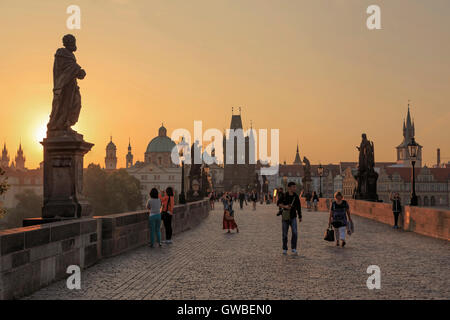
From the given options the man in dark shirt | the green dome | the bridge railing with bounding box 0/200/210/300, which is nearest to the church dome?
the green dome

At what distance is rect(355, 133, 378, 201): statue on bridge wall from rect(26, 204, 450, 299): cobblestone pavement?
45.8 ft

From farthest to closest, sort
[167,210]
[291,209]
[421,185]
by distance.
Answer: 1. [421,185]
2. [167,210]
3. [291,209]

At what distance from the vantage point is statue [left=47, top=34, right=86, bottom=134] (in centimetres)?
1077

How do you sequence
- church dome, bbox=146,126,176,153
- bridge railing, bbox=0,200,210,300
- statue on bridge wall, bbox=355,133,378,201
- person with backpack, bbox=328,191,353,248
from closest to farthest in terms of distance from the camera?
bridge railing, bbox=0,200,210,300, person with backpack, bbox=328,191,353,248, statue on bridge wall, bbox=355,133,378,201, church dome, bbox=146,126,176,153

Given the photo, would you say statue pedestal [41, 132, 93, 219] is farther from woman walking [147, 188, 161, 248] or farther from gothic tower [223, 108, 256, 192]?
gothic tower [223, 108, 256, 192]

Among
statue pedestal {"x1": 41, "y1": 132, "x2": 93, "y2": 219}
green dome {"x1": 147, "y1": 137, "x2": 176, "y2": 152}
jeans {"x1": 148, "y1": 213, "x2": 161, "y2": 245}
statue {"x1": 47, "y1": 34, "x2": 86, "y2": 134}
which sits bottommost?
jeans {"x1": 148, "y1": 213, "x2": 161, "y2": 245}

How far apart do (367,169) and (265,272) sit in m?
21.0

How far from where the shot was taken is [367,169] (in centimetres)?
2970

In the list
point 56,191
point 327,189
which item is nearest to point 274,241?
point 56,191

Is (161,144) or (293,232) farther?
(161,144)

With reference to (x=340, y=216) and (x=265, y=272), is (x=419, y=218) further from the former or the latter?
(x=265, y=272)

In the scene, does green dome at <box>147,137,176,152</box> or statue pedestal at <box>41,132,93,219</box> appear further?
green dome at <box>147,137,176,152</box>

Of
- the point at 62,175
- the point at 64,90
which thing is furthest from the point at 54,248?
the point at 64,90

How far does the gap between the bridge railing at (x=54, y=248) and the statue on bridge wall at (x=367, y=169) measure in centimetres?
1871
